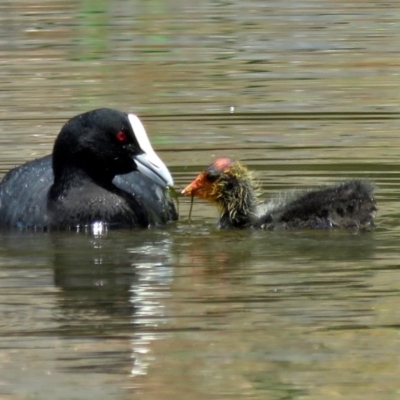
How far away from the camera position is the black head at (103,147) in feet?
30.4

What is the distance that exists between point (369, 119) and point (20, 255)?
4.70m

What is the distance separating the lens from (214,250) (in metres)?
8.47

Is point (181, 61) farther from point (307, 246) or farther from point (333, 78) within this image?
point (307, 246)

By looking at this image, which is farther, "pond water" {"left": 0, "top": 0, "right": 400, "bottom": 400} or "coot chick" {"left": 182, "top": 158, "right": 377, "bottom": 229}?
"coot chick" {"left": 182, "top": 158, "right": 377, "bottom": 229}

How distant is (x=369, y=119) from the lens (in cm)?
1253

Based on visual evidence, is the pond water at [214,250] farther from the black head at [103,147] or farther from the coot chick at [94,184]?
the black head at [103,147]

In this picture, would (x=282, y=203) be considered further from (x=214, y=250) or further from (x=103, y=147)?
(x=103, y=147)

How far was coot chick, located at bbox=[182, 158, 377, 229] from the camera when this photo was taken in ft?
28.7

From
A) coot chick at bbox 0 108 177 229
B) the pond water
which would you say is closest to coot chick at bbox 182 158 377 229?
the pond water

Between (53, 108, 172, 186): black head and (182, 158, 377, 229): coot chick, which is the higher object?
(53, 108, 172, 186): black head

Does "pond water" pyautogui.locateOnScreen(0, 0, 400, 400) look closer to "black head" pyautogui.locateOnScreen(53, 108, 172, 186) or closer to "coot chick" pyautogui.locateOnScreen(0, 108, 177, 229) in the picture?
"coot chick" pyautogui.locateOnScreen(0, 108, 177, 229)

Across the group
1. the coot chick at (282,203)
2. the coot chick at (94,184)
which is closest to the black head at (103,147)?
the coot chick at (94,184)

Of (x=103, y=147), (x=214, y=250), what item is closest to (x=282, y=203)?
(x=214, y=250)

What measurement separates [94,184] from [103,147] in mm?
230
